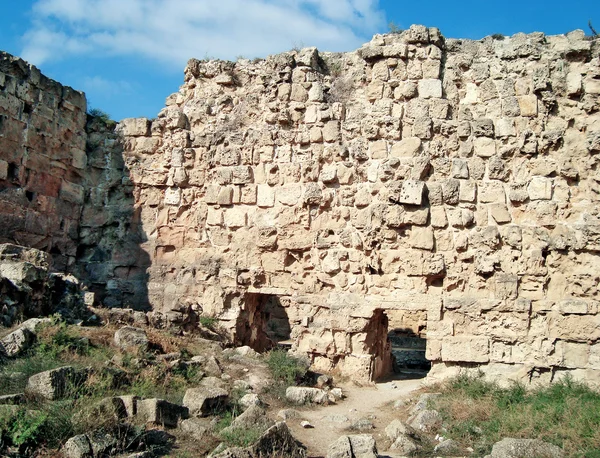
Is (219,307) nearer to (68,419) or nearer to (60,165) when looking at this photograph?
(60,165)

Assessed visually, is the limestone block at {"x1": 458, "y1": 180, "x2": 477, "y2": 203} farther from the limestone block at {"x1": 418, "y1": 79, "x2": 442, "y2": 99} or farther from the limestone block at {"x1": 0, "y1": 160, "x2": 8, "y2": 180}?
the limestone block at {"x1": 0, "y1": 160, "x2": 8, "y2": 180}

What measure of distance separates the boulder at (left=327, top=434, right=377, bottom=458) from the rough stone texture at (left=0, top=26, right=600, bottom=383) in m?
3.54

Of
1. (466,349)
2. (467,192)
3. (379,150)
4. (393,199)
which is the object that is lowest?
(466,349)

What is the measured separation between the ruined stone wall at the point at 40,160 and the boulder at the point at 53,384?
4.58 meters

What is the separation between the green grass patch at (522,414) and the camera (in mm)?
6191

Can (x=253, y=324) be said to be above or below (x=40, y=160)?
below

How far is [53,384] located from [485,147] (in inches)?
265

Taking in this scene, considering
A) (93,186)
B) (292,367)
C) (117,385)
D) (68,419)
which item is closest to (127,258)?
(93,186)

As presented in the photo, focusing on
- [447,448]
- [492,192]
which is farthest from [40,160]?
[447,448]

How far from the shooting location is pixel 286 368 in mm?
8781

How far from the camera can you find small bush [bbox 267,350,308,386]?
28.4 feet

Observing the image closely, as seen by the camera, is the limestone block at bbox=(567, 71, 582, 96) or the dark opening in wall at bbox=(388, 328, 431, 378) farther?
the dark opening in wall at bbox=(388, 328, 431, 378)

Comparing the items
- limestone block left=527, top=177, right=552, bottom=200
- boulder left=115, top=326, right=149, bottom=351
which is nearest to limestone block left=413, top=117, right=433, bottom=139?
limestone block left=527, top=177, right=552, bottom=200

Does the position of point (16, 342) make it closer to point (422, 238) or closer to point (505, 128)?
point (422, 238)
